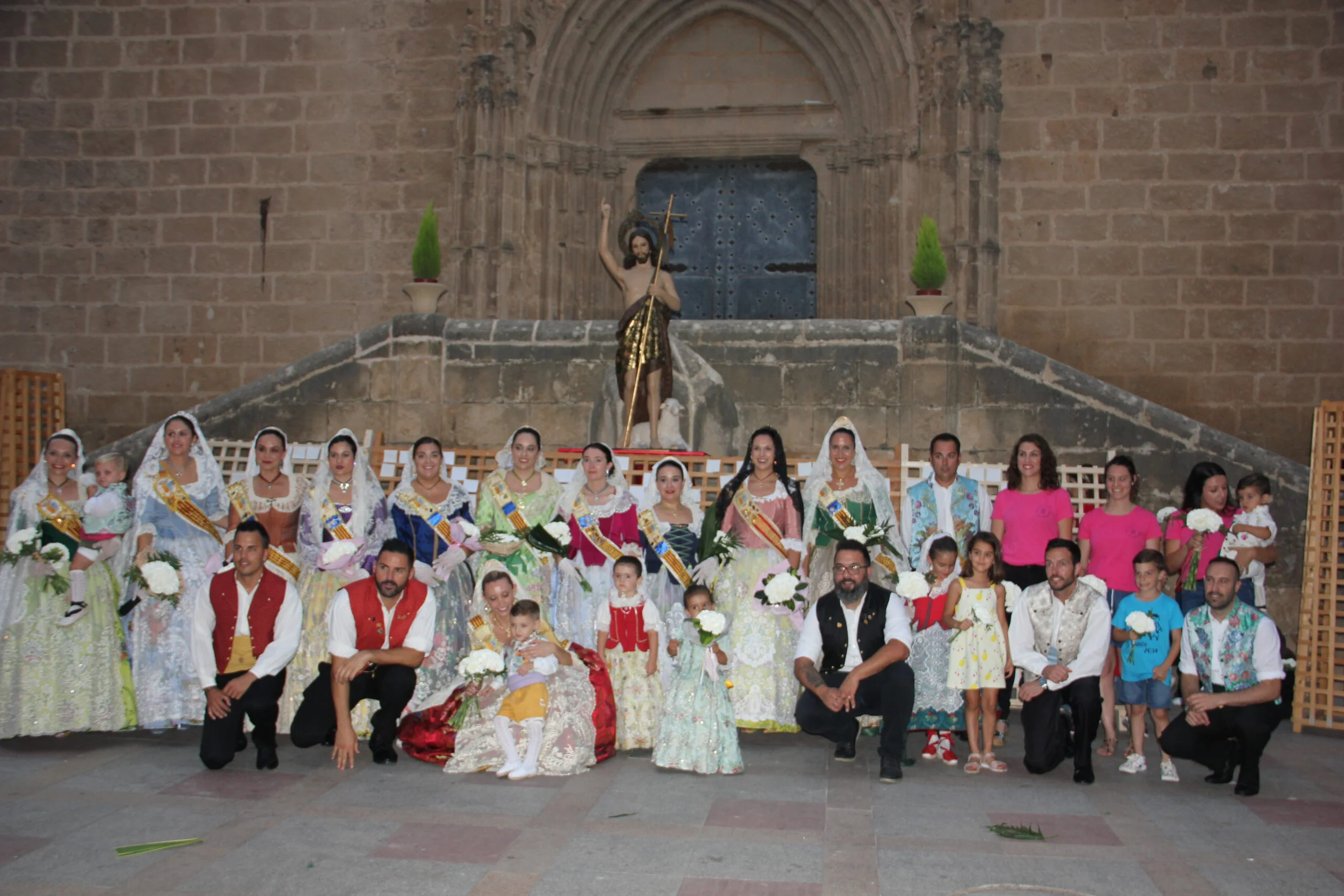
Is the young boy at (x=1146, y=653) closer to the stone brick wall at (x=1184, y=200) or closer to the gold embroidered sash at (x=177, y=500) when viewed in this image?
the gold embroidered sash at (x=177, y=500)

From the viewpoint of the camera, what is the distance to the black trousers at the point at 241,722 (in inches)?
234

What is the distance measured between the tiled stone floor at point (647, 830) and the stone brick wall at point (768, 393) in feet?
10.8

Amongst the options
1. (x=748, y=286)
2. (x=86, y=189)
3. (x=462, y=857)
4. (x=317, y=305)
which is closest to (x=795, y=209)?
(x=748, y=286)

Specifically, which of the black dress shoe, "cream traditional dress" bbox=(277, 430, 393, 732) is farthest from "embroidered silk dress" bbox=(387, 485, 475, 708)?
the black dress shoe

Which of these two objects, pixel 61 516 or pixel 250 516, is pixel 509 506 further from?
pixel 61 516

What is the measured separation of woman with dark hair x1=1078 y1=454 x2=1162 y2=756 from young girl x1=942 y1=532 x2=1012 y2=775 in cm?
77

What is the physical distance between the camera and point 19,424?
34.8 ft

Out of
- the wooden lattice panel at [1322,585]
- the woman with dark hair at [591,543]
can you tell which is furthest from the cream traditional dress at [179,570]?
the wooden lattice panel at [1322,585]

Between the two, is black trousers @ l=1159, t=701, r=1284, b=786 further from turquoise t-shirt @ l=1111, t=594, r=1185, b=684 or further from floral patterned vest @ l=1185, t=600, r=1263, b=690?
turquoise t-shirt @ l=1111, t=594, r=1185, b=684

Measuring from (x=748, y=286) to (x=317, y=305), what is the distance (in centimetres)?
498

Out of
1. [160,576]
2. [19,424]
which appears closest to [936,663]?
[160,576]

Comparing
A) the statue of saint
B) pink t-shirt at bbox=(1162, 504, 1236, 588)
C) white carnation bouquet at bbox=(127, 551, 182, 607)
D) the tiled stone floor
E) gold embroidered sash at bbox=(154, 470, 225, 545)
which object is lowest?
the tiled stone floor

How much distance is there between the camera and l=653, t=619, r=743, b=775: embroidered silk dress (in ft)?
19.6

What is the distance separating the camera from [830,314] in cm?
1374
